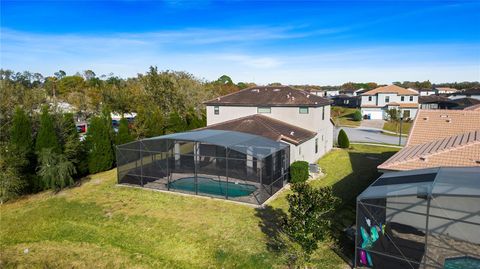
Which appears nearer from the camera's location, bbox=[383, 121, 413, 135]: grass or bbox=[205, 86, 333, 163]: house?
bbox=[205, 86, 333, 163]: house

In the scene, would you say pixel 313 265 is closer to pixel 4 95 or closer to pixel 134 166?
pixel 134 166

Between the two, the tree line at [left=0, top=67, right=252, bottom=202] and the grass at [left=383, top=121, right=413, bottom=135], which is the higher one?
the tree line at [left=0, top=67, right=252, bottom=202]

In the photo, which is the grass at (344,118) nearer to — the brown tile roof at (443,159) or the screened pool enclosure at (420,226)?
the brown tile roof at (443,159)

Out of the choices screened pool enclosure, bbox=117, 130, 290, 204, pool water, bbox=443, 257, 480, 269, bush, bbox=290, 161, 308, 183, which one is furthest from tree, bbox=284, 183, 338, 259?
bush, bbox=290, 161, 308, 183

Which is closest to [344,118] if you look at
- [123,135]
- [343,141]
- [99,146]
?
[343,141]

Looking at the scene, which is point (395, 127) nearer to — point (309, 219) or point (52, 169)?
point (309, 219)

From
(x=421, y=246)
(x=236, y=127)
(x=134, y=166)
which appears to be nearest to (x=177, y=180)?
(x=134, y=166)

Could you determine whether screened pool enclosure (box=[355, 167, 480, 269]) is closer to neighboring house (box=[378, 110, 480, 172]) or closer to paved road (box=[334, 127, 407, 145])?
neighboring house (box=[378, 110, 480, 172])
